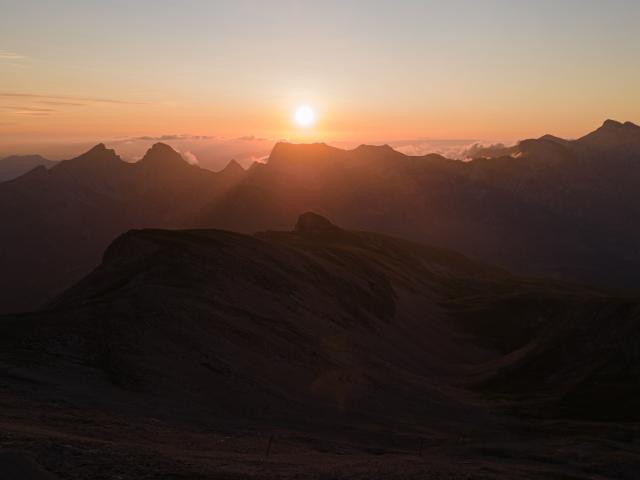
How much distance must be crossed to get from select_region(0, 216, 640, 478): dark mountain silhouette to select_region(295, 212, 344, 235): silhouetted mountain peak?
192 feet

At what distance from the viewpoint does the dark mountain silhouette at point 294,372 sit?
105 ft

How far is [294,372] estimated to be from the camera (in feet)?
182

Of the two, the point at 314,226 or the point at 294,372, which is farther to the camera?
the point at 314,226

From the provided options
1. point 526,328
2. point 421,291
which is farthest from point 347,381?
point 421,291

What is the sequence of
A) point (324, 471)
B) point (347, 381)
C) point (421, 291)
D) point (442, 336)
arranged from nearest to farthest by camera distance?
point (324, 471), point (347, 381), point (442, 336), point (421, 291)

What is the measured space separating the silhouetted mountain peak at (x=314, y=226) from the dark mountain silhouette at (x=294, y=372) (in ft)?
192

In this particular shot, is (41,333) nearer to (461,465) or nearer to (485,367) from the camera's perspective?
(461,465)

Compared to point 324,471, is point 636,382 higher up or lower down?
lower down

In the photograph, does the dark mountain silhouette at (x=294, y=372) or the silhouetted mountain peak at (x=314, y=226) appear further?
the silhouetted mountain peak at (x=314, y=226)

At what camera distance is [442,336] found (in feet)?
338

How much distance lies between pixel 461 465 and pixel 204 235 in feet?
216

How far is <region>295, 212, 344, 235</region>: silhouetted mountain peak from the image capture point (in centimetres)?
17150

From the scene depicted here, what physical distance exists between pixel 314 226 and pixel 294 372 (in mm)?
121215

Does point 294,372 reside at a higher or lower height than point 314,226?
lower
